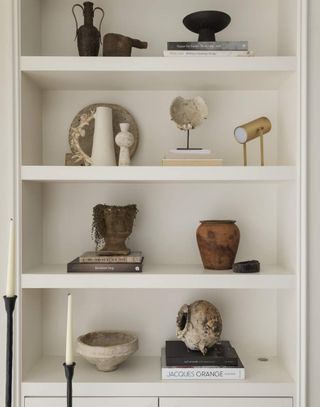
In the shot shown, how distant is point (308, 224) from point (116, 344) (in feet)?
2.90

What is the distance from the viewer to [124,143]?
1.90m

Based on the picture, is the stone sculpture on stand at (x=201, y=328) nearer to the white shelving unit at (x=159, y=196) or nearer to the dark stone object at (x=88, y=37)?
the white shelving unit at (x=159, y=196)

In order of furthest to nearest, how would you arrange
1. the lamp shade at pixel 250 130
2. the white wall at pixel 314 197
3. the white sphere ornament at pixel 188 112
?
the white sphere ornament at pixel 188 112 < the lamp shade at pixel 250 130 < the white wall at pixel 314 197

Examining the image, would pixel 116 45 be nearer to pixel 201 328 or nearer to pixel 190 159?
pixel 190 159

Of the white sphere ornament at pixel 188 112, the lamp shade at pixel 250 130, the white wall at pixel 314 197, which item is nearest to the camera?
the white wall at pixel 314 197

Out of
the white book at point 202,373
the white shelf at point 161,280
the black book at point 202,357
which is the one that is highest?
the white shelf at point 161,280

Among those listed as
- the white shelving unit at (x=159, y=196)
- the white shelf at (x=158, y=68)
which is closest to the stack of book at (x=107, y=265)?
the white shelving unit at (x=159, y=196)

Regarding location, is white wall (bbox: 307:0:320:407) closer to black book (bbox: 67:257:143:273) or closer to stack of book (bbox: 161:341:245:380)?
stack of book (bbox: 161:341:245:380)

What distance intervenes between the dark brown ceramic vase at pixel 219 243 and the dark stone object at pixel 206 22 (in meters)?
0.70

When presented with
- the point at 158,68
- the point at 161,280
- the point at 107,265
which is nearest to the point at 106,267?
the point at 107,265

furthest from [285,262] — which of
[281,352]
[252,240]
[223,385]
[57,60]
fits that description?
[57,60]

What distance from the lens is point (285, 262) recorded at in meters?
1.94

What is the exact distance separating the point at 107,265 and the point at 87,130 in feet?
1.84

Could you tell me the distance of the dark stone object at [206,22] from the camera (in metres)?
1.81
